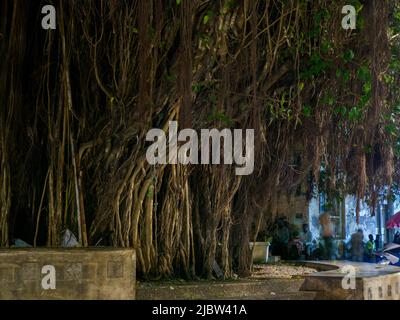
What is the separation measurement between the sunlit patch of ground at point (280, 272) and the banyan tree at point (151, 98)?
3.72ft

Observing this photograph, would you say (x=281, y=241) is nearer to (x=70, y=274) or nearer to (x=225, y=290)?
(x=225, y=290)

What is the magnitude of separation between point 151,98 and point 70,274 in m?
1.87

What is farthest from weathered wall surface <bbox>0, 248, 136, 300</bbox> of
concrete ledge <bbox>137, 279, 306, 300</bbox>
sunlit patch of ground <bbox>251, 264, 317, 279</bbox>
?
sunlit patch of ground <bbox>251, 264, 317, 279</bbox>

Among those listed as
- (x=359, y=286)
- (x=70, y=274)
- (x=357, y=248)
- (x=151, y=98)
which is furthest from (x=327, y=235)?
(x=70, y=274)

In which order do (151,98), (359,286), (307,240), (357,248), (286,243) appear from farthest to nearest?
1. (307,240)
2. (357,248)
3. (286,243)
4. (151,98)
5. (359,286)

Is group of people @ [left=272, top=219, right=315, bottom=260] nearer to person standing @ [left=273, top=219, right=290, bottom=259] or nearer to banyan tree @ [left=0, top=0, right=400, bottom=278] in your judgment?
person standing @ [left=273, top=219, right=290, bottom=259]

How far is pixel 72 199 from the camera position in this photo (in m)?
5.95

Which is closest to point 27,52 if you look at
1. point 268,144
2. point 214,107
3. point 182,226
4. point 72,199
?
point 72,199

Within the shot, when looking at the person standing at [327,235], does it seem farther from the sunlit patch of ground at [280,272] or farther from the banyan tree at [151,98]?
the banyan tree at [151,98]

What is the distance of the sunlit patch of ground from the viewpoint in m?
7.45

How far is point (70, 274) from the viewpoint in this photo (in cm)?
437

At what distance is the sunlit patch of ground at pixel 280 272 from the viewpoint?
745cm

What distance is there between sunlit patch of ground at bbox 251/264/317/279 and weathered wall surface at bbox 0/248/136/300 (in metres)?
2.90
